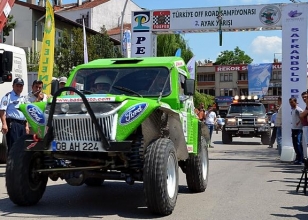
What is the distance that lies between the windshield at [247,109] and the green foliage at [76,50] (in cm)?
1497

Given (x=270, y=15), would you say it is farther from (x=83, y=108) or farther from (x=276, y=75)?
(x=276, y=75)

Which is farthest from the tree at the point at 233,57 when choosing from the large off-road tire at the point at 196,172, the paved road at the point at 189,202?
the large off-road tire at the point at 196,172

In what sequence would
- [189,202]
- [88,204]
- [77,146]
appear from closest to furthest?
[77,146] < [88,204] < [189,202]

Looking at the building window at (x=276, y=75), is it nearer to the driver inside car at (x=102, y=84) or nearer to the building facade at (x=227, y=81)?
the building facade at (x=227, y=81)

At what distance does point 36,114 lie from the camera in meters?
7.09

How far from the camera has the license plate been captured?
6.73 m

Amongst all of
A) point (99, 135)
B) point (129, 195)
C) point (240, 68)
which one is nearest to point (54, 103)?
point (99, 135)

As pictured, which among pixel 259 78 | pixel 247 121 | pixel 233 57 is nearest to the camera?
pixel 247 121

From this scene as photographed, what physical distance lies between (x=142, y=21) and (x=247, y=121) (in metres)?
9.63

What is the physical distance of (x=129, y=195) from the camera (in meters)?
8.88

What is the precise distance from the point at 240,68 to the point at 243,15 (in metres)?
76.4

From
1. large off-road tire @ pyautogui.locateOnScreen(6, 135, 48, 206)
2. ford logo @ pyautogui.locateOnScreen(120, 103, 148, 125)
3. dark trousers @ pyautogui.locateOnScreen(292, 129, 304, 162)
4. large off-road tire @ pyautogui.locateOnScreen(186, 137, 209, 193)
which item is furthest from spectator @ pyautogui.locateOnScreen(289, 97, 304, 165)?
large off-road tire @ pyautogui.locateOnScreen(6, 135, 48, 206)

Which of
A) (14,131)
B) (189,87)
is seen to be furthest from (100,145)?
(14,131)

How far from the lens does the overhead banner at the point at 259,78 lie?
50.0 m
